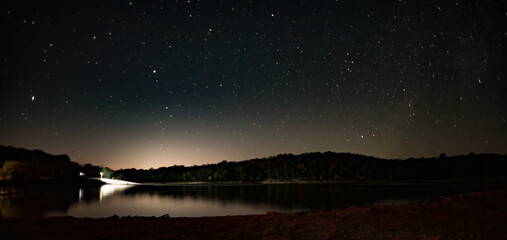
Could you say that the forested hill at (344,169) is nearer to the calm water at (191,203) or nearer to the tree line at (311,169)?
the tree line at (311,169)

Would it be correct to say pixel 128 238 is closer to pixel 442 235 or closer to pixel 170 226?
pixel 170 226

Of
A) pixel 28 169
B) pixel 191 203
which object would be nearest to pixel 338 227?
pixel 191 203

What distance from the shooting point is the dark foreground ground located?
31.5 feet

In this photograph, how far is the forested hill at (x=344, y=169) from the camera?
122600mm

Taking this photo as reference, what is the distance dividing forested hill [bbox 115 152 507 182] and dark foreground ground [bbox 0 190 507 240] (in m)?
124

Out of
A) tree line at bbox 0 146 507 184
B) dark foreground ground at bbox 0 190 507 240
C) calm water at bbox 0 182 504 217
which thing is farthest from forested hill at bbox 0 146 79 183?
dark foreground ground at bbox 0 190 507 240

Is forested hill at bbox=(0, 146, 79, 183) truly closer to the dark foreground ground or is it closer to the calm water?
the calm water

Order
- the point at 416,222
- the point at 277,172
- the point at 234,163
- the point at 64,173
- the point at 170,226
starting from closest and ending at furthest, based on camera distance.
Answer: the point at 416,222 < the point at 170,226 < the point at 64,173 < the point at 277,172 < the point at 234,163

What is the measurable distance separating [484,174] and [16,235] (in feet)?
444

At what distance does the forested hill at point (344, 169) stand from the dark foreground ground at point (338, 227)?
405 ft

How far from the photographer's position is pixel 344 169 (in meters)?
139

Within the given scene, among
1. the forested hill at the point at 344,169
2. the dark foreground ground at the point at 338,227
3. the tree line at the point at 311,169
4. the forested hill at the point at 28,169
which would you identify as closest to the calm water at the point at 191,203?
the dark foreground ground at the point at 338,227

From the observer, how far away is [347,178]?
5418 inches

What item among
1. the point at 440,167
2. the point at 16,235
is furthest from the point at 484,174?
the point at 16,235
